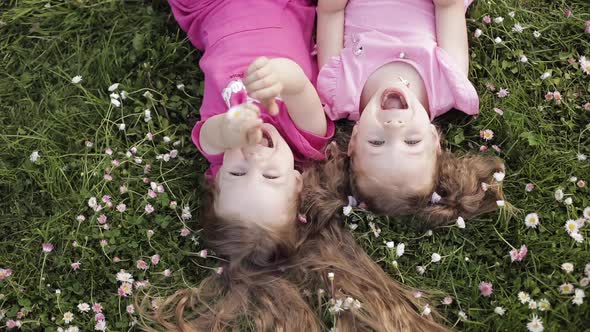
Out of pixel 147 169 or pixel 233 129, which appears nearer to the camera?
pixel 233 129

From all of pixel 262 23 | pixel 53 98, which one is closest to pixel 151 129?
pixel 53 98

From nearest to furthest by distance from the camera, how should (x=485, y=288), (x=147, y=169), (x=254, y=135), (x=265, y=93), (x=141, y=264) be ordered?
(x=265, y=93) < (x=254, y=135) < (x=485, y=288) < (x=141, y=264) < (x=147, y=169)

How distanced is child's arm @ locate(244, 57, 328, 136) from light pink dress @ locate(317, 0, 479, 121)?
162 millimetres

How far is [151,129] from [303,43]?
0.80m

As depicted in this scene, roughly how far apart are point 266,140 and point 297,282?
0.61m

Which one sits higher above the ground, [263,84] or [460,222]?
[263,84]

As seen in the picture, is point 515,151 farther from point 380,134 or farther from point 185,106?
point 185,106

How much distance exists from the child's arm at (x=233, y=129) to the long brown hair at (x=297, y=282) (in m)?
0.26

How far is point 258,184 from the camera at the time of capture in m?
2.36

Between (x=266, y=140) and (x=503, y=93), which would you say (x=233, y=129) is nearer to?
(x=266, y=140)

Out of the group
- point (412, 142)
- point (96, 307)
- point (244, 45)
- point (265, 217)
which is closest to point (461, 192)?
point (412, 142)

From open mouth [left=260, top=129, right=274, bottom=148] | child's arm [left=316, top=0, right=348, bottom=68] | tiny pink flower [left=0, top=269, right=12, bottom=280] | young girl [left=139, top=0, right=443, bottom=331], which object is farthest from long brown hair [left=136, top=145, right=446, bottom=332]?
tiny pink flower [left=0, top=269, right=12, bottom=280]

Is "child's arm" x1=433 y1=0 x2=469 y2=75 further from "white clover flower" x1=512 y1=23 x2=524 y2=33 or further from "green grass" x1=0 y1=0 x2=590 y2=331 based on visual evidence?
"white clover flower" x1=512 y1=23 x2=524 y2=33

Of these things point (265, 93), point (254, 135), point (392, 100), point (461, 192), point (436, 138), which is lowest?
point (461, 192)
